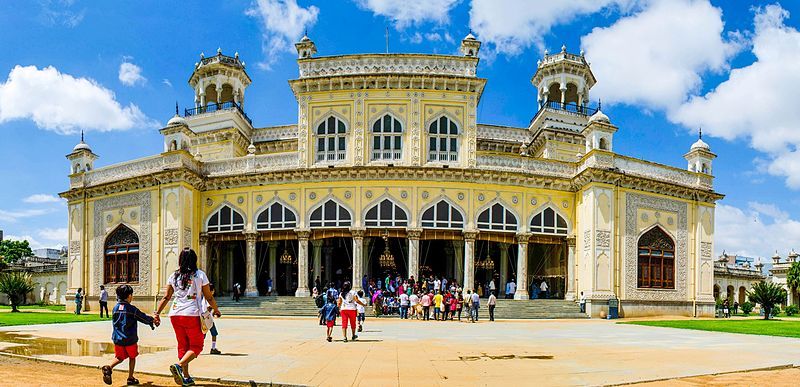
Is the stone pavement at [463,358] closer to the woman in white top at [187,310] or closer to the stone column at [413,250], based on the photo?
the woman in white top at [187,310]

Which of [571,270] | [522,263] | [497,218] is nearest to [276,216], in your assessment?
[497,218]

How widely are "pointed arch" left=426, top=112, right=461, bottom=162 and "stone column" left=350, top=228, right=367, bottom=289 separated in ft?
17.1

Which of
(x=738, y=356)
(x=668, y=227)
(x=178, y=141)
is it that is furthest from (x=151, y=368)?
(x=668, y=227)

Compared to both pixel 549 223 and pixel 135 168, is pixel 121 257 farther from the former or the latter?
pixel 549 223

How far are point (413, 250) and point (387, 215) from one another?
2.15m

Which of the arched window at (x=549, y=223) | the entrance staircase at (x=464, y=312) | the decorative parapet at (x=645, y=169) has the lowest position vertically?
the entrance staircase at (x=464, y=312)

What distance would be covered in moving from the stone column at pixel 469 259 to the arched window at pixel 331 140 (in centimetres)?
755

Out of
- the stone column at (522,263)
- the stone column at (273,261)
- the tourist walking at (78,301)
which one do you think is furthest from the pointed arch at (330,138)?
the tourist walking at (78,301)

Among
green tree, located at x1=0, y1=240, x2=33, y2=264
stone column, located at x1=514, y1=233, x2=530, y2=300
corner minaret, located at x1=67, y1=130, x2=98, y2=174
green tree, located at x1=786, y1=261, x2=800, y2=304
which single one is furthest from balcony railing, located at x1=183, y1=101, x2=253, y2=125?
green tree, located at x1=786, y1=261, x2=800, y2=304

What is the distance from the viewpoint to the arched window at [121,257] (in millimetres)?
36250

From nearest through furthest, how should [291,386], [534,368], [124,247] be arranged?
[291,386]
[534,368]
[124,247]

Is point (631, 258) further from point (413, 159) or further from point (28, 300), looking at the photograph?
point (28, 300)

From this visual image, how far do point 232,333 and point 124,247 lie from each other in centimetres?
2009

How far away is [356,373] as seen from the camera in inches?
428
